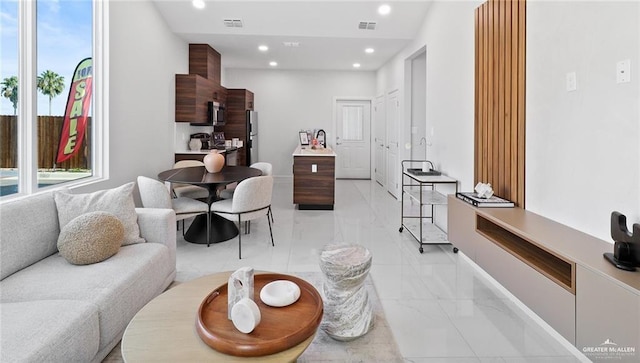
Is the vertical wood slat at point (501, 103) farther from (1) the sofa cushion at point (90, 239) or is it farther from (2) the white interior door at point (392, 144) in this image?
(2) the white interior door at point (392, 144)

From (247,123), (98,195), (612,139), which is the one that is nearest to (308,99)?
(247,123)

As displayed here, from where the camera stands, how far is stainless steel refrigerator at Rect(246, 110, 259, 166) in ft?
26.5

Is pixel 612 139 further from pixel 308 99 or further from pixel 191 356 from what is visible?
A: pixel 308 99

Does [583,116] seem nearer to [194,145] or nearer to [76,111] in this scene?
[76,111]

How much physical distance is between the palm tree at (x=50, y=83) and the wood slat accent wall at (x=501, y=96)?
3.67m

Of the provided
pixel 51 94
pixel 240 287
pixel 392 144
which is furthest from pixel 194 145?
pixel 240 287

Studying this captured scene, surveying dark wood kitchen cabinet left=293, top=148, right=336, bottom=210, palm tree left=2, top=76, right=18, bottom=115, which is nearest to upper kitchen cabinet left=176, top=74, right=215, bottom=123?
dark wood kitchen cabinet left=293, top=148, right=336, bottom=210

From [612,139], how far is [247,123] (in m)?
6.87

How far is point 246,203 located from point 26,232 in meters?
1.80

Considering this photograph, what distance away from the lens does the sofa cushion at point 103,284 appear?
183 cm

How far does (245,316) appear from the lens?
1.47m

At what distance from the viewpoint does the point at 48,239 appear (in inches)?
91.6

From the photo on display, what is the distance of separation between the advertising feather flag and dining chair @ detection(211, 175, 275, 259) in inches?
53.8

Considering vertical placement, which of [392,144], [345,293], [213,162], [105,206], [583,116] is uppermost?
[392,144]
